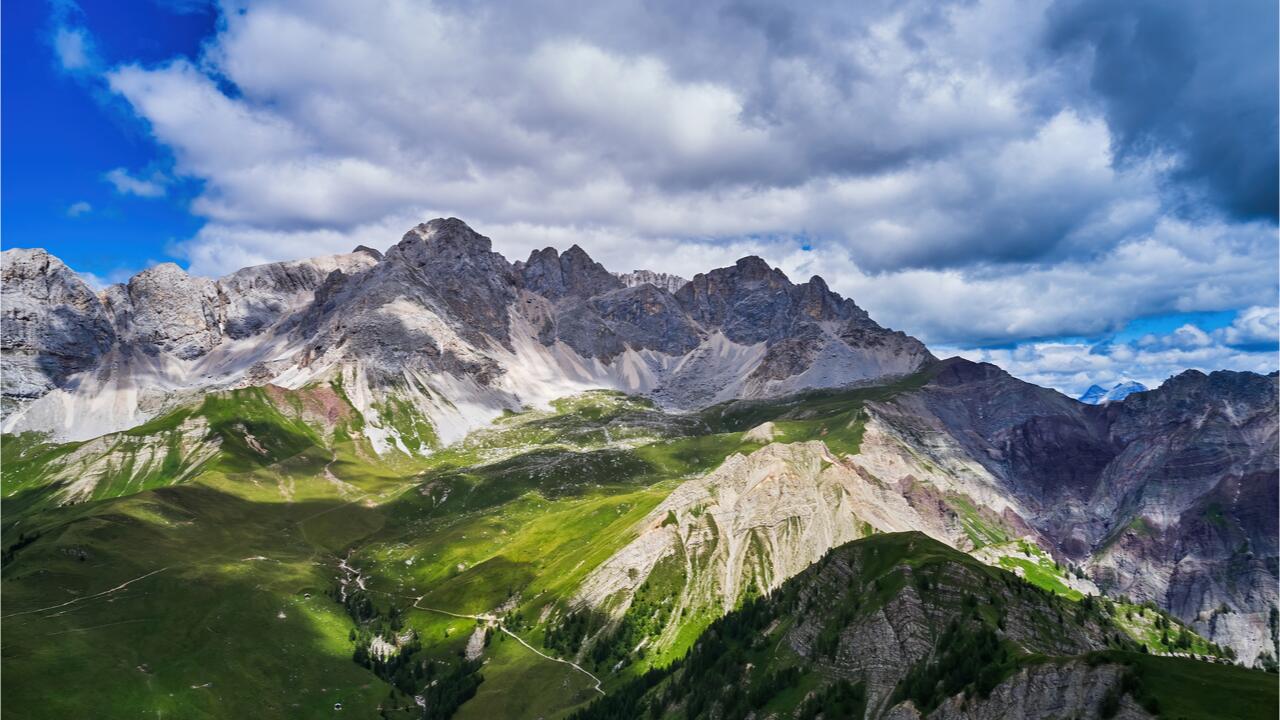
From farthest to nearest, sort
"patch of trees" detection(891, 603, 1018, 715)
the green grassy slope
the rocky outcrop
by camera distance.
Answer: "patch of trees" detection(891, 603, 1018, 715), the rocky outcrop, the green grassy slope

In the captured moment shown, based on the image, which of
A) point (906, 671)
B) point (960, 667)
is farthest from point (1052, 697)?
point (906, 671)

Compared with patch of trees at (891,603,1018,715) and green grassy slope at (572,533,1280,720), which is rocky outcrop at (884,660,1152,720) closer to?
green grassy slope at (572,533,1280,720)

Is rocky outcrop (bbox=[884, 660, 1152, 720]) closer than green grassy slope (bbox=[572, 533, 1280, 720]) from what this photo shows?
No

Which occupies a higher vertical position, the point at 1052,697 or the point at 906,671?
the point at 1052,697

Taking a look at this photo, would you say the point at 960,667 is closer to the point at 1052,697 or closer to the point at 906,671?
the point at 906,671

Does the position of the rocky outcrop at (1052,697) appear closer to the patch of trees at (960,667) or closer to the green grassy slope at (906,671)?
the green grassy slope at (906,671)

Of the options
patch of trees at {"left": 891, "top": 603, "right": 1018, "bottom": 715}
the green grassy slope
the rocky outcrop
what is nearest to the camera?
the green grassy slope

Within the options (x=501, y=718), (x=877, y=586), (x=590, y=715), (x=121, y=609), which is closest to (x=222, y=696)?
(x=121, y=609)

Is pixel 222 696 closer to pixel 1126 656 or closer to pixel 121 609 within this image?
pixel 121 609

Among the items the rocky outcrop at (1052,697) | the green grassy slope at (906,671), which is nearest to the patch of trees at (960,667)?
the green grassy slope at (906,671)

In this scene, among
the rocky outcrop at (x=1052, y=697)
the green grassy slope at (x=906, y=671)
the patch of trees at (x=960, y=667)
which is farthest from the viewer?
the patch of trees at (x=960, y=667)

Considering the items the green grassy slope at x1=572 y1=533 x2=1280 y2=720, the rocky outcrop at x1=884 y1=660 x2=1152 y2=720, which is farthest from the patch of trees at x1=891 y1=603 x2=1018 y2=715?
the rocky outcrop at x1=884 y1=660 x2=1152 y2=720

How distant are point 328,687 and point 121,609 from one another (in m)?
59.9

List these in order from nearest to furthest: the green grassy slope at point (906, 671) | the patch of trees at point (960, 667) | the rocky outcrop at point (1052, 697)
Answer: the green grassy slope at point (906, 671) → the rocky outcrop at point (1052, 697) → the patch of trees at point (960, 667)
